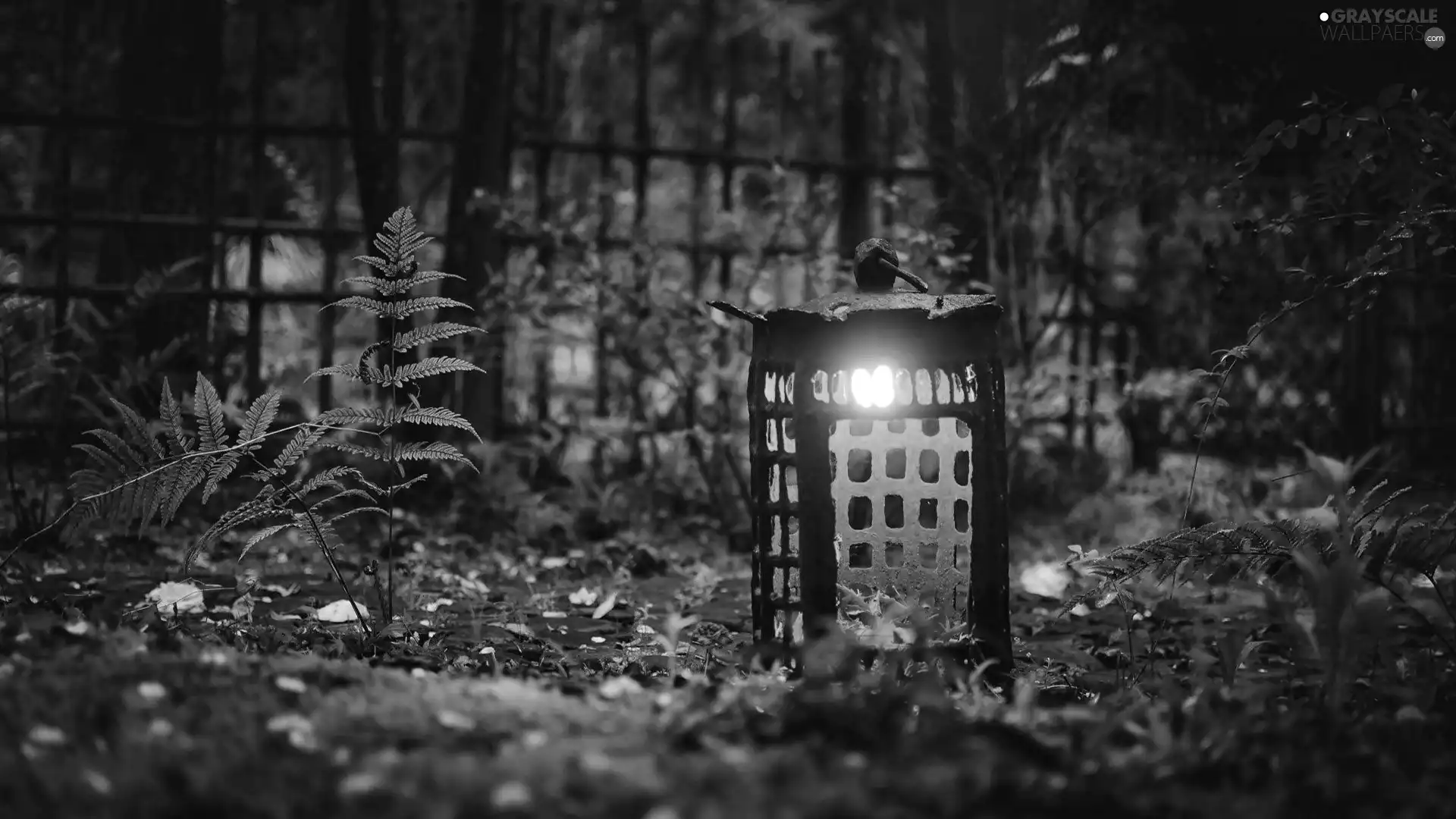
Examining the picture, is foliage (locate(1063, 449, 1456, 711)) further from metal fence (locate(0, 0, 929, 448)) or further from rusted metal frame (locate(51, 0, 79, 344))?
rusted metal frame (locate(51, 0, 79, 344))

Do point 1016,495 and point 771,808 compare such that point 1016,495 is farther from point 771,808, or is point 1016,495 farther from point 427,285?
point 771,808

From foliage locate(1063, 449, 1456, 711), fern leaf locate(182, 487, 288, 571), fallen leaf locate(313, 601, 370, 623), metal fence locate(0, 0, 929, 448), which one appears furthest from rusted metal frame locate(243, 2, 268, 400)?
foliage locate(1063, 449, 1456, 711)

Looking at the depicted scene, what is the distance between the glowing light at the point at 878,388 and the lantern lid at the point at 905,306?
15 cm

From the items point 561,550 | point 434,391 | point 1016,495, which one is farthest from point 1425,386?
point 434,391

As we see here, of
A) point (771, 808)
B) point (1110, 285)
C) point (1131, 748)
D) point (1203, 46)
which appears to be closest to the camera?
point (771, 808)

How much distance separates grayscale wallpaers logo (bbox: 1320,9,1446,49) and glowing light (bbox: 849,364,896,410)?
9.74 feet

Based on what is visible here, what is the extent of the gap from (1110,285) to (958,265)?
1685 millimetres

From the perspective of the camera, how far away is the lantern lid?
2.93m

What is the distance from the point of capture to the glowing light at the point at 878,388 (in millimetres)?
2965

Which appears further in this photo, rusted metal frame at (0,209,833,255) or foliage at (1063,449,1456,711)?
rusted metal frame at (0,209,833,255)

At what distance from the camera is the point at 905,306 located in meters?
2.96

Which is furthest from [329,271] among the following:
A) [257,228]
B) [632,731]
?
[632,731]

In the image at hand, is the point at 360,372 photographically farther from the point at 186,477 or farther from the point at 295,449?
the point at 186,477

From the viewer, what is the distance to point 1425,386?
717 cm
